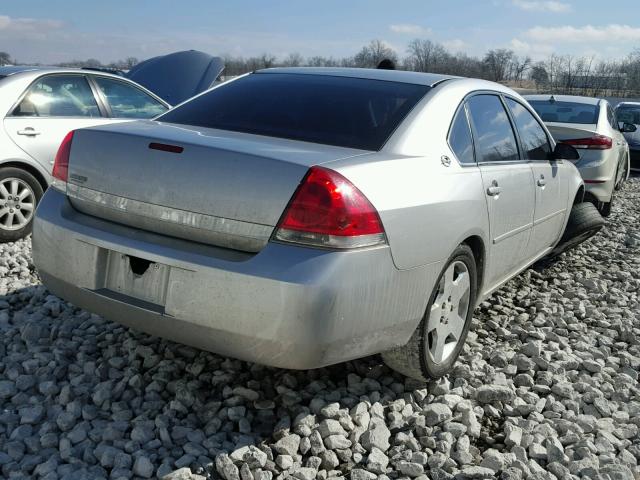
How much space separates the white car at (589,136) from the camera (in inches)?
282

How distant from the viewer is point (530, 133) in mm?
4340

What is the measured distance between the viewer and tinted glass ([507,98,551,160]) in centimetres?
417

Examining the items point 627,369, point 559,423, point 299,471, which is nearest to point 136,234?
point 299,471

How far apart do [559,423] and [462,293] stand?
748 millimetres

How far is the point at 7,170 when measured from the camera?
5379 mm

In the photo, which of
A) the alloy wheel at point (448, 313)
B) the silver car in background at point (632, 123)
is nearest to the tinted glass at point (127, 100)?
the alloy wheel at point (448, 313)

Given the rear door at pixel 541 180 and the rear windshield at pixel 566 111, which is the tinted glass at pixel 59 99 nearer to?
the rear door at pixel 541 180

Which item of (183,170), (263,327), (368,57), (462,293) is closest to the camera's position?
(263,327)

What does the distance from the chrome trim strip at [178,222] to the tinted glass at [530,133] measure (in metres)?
2.40

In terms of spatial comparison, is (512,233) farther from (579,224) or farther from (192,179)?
(192,179)

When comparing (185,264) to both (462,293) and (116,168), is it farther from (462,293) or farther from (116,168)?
(462,293)

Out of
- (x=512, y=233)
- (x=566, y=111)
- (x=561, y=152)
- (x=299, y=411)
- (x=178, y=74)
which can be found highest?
(x=566, y=111)

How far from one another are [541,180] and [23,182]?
13.6ft

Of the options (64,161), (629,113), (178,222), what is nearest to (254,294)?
(178,222)
